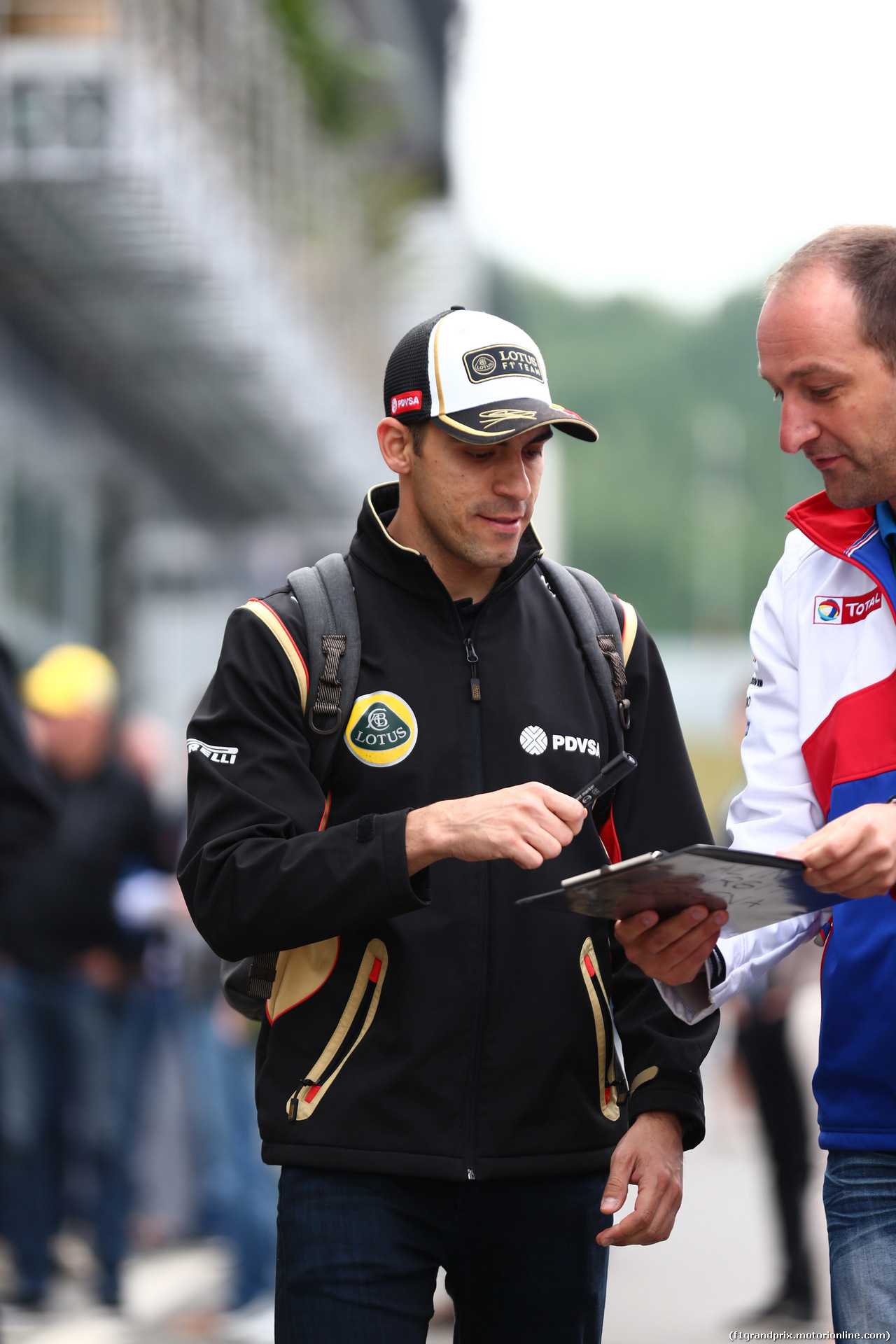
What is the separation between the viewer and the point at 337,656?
10.9 feet

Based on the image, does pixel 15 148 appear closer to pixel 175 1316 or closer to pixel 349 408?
pixel 175 1316

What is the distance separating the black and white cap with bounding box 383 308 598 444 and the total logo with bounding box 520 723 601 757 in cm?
53

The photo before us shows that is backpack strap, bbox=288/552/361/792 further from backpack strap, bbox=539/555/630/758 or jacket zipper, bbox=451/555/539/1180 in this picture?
backpack strap, bbox=539/555/630/758

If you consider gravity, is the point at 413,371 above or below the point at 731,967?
above

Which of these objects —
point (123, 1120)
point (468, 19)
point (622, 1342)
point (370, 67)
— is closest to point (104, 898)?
point (123, 1120)

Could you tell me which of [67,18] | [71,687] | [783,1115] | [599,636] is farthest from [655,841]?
[67,18]

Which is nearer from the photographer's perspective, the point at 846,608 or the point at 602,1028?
the point at 846,608

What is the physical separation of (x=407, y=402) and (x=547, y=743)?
2.27 ft

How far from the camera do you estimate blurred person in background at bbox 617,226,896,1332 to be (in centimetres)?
301

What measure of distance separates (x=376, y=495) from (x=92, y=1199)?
557 centimetres

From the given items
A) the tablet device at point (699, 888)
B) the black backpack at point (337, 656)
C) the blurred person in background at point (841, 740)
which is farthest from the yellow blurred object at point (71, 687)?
the tablet device at point (699, 888)

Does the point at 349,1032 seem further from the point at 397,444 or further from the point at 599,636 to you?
the point at 397,444

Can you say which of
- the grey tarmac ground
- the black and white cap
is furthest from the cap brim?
the grey tarmac ground

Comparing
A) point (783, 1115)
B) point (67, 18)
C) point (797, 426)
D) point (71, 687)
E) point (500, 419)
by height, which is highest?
point (67, 18)
